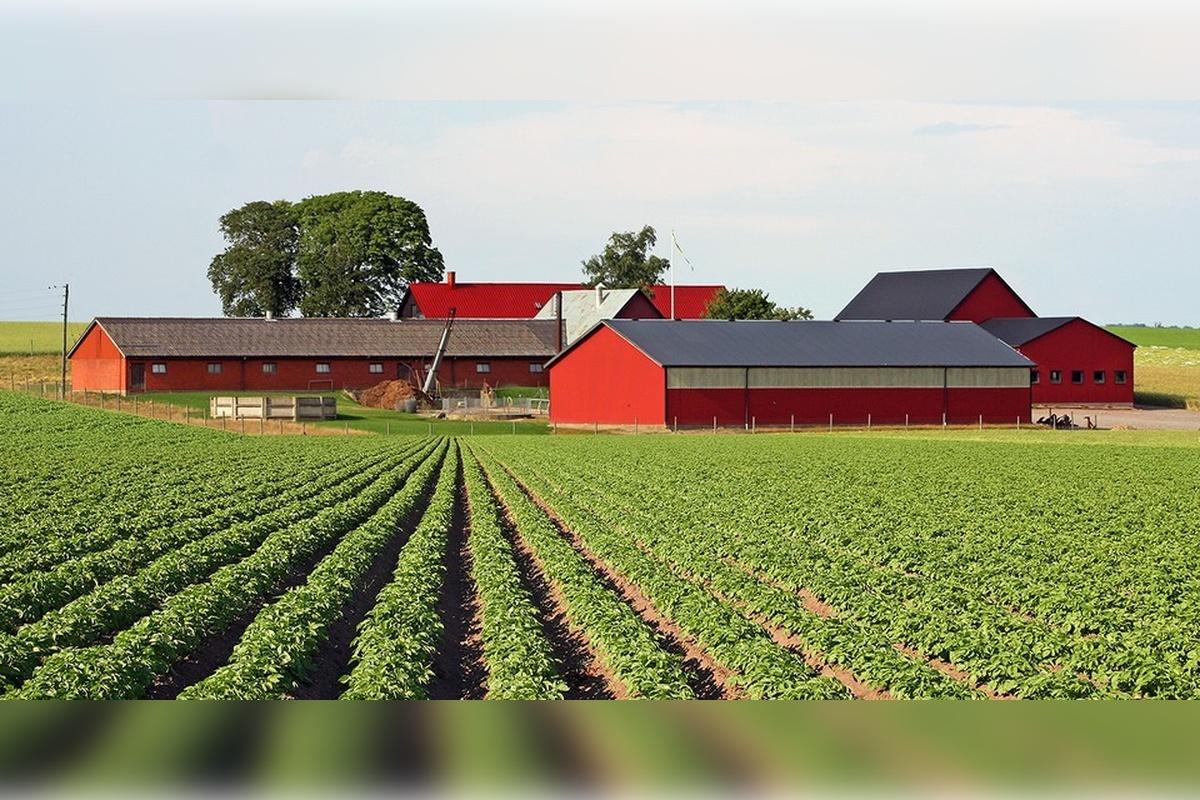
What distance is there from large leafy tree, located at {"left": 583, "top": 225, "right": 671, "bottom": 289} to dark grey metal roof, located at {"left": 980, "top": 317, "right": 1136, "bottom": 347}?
38147mm

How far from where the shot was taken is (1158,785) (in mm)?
5863

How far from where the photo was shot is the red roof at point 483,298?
10338cm

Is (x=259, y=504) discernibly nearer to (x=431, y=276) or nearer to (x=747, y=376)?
(x=747, y=376)

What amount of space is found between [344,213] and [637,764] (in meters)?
108

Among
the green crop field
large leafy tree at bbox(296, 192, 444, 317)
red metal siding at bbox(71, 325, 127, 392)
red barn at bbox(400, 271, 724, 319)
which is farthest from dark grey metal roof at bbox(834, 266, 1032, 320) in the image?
the green crop field

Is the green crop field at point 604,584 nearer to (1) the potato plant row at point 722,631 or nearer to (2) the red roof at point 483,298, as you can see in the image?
(1) the potato plant row at point 722,631

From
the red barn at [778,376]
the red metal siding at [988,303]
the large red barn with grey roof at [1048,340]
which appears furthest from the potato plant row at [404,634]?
the red metal siding at [988,303]

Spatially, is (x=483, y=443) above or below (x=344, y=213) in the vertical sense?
below

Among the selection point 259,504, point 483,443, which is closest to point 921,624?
point 259,504

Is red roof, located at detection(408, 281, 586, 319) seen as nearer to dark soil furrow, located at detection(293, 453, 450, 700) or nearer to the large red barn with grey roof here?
the large red barn with grey roof

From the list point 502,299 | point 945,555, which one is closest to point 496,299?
point 502,299

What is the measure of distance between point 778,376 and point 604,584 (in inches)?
1743

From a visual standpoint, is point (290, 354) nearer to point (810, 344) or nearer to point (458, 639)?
point (810, 344)

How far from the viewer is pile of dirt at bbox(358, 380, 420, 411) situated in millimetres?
75356
